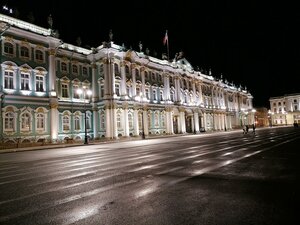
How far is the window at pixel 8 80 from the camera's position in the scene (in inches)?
1193

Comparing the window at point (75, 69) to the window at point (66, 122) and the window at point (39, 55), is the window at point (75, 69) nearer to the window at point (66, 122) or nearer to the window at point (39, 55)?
the window at point (39, 55)

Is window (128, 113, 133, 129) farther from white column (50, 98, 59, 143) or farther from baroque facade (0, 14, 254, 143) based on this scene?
white column (50, 98, 59, 143)

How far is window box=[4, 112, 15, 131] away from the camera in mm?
29655

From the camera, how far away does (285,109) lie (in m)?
122

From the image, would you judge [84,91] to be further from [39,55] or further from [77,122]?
[39,55]

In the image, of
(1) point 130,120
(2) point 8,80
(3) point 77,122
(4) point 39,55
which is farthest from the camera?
(1) point 130,120

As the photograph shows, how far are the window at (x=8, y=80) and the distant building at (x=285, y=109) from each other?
113 metres

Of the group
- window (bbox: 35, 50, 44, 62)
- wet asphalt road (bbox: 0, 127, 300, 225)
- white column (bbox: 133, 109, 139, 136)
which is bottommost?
wet asphalt road (bbox: 0, 127, 300, 225)

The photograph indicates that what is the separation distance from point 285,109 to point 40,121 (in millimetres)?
121021

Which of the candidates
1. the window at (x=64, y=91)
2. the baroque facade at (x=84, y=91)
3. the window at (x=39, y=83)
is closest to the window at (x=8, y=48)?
the baroque facade at (x=84, y=91)

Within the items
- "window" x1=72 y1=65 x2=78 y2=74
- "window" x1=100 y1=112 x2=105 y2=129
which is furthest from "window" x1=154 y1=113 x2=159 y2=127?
"window" x1=72 y1=65 x2=78 y2=74

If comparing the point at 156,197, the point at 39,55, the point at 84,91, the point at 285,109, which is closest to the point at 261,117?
the point at 285,109

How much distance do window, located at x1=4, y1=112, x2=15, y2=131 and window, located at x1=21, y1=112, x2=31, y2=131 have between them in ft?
3.89

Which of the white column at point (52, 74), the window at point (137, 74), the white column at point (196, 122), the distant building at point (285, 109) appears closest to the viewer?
the white column at point (52, 74)
